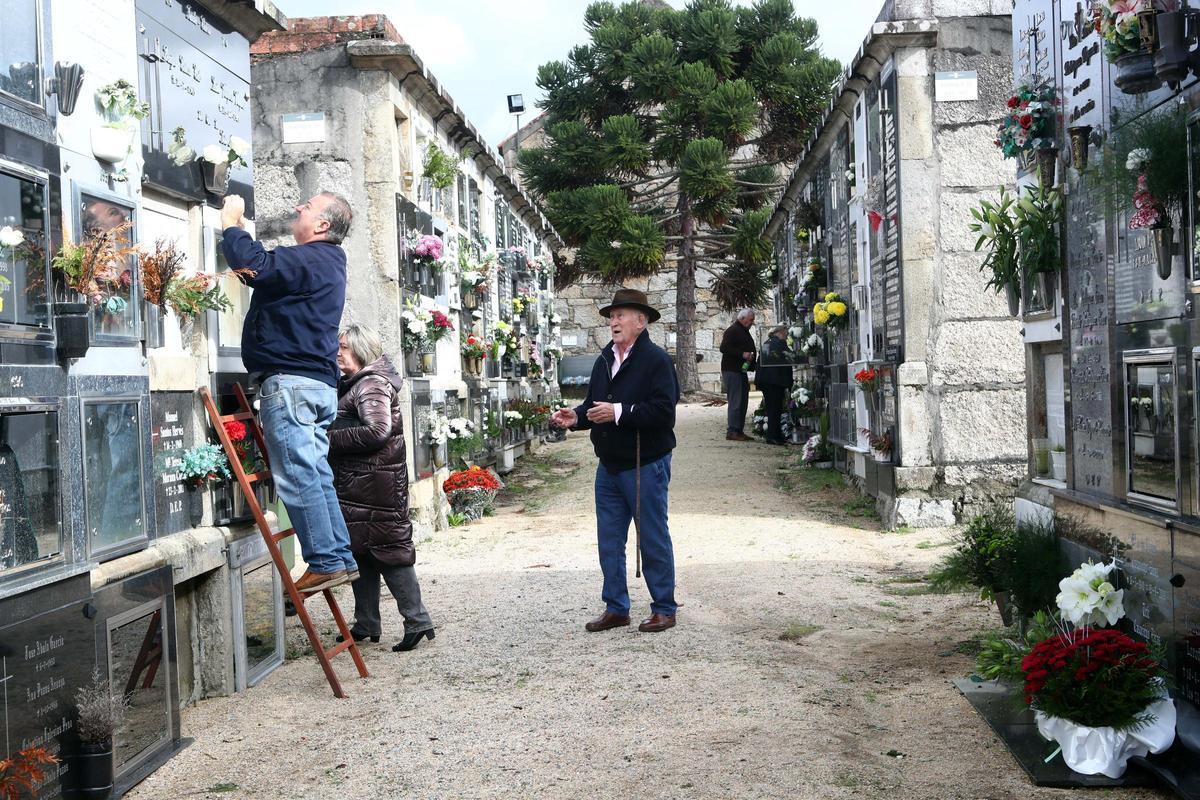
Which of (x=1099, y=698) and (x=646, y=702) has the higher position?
(x=1099, y=698)

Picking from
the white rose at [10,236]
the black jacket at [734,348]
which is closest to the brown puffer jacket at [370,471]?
the white rose at [10,236]

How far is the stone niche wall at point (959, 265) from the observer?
30.1 feet

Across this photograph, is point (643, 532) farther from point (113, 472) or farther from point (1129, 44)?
point (1129, 44)

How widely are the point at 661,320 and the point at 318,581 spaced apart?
2512cm

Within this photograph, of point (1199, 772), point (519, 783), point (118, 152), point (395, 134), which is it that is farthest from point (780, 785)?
point (395, 134)

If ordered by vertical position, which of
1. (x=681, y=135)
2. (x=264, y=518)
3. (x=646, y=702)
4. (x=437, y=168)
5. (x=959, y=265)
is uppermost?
(x=681, y=135)

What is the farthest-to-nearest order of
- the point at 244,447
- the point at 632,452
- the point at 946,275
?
the point at 946,275, the point at 632,452, the point at 244,447

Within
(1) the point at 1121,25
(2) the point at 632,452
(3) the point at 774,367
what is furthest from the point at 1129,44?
Answer: (3) the point at 774,367

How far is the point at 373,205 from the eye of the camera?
9422mm

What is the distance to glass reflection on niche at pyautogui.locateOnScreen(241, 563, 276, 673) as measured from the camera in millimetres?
5410

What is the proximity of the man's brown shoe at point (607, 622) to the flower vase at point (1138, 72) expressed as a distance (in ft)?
11.6

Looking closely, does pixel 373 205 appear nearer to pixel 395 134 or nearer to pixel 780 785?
pixel 395 134

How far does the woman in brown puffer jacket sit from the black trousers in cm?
1101

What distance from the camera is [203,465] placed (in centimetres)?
494
